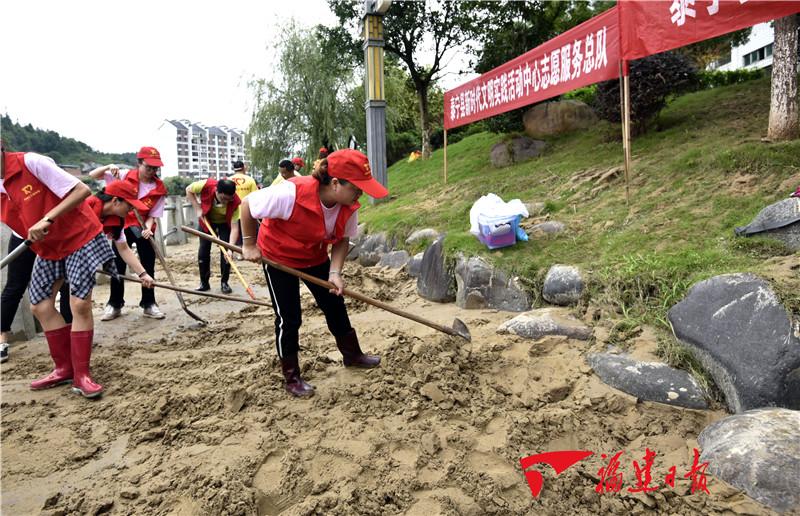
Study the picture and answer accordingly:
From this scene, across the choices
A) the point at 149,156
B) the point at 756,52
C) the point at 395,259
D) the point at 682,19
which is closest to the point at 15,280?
the point at 149,156

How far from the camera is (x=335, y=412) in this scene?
8.75 ft

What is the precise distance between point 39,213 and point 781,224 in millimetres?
4580

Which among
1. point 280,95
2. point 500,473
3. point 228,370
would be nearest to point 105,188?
point 228,370

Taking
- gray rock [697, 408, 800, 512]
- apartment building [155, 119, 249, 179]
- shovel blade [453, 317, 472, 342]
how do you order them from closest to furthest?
gray rock [697, 408, 800, 512] < shovel blade [453, 317, 472, 342] < apartment building [155, 119, 249, 179]

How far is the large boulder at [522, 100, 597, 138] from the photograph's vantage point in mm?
8273

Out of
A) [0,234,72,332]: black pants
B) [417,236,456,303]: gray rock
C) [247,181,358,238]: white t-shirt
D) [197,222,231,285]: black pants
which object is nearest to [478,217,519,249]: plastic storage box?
[417,236,456,303]: gray rock

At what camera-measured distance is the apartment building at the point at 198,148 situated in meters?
69.3

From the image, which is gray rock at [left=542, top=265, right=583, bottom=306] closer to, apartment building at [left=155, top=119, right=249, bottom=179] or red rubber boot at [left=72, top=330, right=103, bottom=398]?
red rubber boot at [left=72, top=330, right=103, bottom=398]

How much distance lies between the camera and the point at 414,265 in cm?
561

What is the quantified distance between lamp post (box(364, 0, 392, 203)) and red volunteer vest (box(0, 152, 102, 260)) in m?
7.15

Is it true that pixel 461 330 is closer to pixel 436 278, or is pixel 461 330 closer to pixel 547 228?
pixel 436 278

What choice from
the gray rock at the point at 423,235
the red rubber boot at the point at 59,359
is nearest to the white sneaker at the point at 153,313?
the red rubber boot at the point at 59,359

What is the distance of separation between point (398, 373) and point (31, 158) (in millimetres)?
2501

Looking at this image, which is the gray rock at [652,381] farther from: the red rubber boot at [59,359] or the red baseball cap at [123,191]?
the red baseball cap at [123,191]
